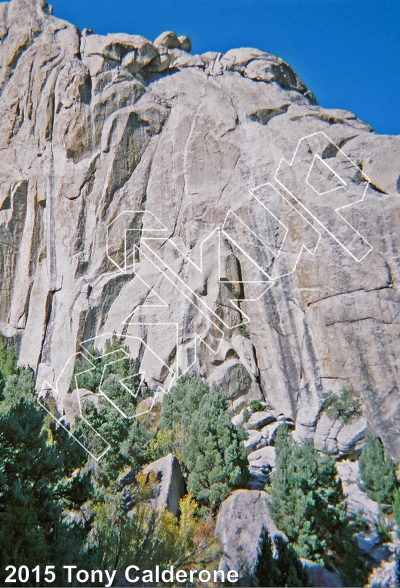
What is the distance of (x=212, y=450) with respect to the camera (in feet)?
56.5

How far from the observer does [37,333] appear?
30594 millimetres

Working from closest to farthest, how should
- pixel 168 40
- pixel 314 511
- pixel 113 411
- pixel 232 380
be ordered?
pixel 314 511 < pixel 113 411 < pixel 232 380 < pixel 168 40

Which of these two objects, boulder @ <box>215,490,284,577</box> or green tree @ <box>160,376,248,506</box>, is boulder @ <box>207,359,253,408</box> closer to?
green tree @ <box>160,376,248,506</box>

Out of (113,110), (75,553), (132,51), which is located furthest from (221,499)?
(132,51)

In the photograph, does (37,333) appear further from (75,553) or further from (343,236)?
(75,553)

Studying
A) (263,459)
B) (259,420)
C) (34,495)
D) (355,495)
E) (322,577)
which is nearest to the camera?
Answer: (34,495)

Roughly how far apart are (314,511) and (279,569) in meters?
3.14

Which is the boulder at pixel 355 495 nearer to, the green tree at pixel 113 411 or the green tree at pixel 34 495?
the green tree at pixel 113 411

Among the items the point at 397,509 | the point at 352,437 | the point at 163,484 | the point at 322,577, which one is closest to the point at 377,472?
the point at 397,509

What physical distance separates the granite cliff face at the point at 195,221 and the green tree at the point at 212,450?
4.93m

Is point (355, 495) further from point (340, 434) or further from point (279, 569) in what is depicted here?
point (279, 569)

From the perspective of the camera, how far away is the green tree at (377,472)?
17.9 metres

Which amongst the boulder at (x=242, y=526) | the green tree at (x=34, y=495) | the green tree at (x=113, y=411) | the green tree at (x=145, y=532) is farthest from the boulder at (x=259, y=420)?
the green tree at (x=34, y=495)

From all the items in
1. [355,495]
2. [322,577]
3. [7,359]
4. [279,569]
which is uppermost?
[7,359]
